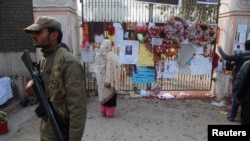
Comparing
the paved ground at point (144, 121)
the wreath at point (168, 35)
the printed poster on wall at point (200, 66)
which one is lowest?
the paved ground at point (144, 121)

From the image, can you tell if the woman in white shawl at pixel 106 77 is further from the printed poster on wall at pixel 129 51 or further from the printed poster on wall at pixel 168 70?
the printed poster on wall at pixel 168 70

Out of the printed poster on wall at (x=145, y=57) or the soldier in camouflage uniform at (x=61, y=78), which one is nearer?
the soldier in camouflage uniform at (x=61, y=78)

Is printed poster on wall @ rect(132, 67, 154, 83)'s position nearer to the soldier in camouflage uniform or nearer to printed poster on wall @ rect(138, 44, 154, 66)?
printed poster on wall @ rect(138, 44, 154, 66)

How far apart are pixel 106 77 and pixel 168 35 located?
2349 mm

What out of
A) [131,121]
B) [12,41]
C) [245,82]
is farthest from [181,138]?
[12,41]

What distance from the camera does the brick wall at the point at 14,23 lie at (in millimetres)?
5691

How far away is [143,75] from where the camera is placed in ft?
20.9

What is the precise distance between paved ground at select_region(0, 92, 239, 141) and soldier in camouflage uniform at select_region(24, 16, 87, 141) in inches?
85.3

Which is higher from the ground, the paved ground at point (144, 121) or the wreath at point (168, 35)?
the wreath at point (168, 35)

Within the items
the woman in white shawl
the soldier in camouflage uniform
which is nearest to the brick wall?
the woman in white shawl

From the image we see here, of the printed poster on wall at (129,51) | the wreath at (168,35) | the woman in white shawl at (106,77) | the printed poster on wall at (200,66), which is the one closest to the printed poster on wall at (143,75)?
the printed poster on wall at (129,51)

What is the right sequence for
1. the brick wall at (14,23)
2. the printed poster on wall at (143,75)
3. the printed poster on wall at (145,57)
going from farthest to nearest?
the printed poster on wall at (143,75)
the printed poster on wall at (145,57)
the brick wall at (14,23)

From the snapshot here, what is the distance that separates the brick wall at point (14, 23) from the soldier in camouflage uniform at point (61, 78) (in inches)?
167

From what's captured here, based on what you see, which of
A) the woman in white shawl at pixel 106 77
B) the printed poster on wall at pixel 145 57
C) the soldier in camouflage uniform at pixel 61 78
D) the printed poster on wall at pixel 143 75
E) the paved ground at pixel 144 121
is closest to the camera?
the soldier in camouflage uniform at pixel 61 78
